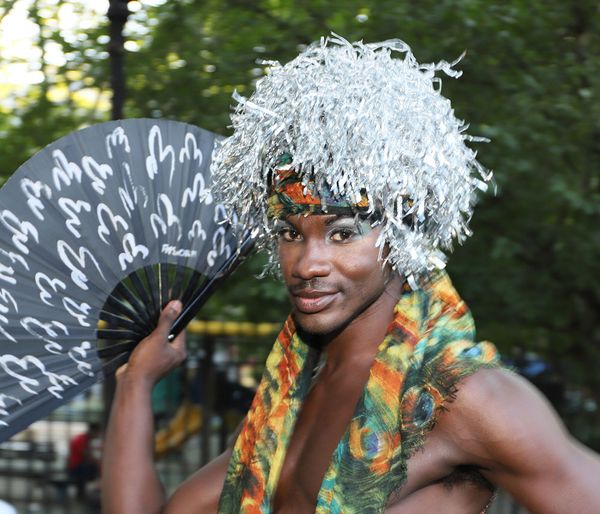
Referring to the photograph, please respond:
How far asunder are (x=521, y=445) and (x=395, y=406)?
1.02 ft

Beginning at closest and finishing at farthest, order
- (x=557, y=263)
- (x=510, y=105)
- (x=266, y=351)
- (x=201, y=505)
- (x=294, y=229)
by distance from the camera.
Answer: (x=294, y=229) < (x=201, y=505) < (x=510, y=105) < (x=557, y=263) < (x=266, y=351)

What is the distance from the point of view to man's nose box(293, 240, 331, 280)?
2486mm

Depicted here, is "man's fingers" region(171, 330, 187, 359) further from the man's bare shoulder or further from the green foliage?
the green foliage

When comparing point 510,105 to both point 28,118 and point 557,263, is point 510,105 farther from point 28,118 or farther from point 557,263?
point 28,118

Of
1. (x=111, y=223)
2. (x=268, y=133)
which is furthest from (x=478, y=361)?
(x=111, y=223)

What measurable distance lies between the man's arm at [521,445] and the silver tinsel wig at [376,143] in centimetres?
37

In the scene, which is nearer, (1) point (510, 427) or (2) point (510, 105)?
(1) point (510, 427)

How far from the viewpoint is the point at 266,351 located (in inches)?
263

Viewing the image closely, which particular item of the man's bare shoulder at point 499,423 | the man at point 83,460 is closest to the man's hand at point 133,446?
the man's bare shoulder at point 499,423

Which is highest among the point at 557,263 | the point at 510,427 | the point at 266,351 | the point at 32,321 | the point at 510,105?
the point at 510,427

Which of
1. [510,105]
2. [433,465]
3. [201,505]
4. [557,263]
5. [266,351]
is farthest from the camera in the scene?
[266,351]

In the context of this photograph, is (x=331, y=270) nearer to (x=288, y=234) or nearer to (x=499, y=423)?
(x=288, y=234)

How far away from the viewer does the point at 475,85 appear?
5254mm

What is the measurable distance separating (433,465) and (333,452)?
244 millimetres
